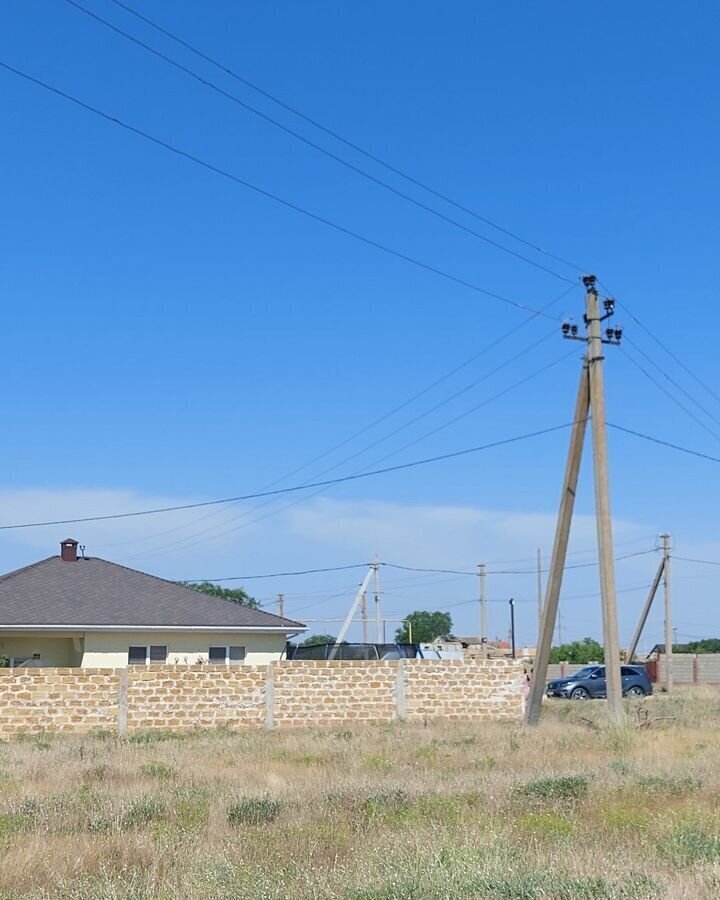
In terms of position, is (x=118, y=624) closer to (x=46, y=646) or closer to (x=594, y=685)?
(x=46, y=646)

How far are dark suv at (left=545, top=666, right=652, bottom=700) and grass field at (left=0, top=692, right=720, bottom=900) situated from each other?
25747mm

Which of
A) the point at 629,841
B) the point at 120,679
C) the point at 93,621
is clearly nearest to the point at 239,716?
the point at 120,679

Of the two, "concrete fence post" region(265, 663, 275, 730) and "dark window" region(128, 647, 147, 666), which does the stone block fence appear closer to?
"concrete fence post" region(265, 663, 275, 730)

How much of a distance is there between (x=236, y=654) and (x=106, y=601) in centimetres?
428

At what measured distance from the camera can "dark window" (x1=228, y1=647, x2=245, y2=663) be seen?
33438 mm

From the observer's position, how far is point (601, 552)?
78.2 feet

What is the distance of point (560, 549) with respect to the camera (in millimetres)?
25000

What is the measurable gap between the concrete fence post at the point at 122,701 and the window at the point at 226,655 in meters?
9.00

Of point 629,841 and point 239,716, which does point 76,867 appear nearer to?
point 629,841

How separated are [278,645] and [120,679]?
10.8m

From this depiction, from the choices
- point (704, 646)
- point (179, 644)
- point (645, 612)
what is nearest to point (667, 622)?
point (645, 612)

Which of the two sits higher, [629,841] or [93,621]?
[93,621]

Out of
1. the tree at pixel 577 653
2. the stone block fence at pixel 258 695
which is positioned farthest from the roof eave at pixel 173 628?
the tree at pixel 577 653

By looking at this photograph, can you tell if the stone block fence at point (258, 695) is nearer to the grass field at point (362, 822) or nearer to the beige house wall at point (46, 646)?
the grass field at point (362, 822)
